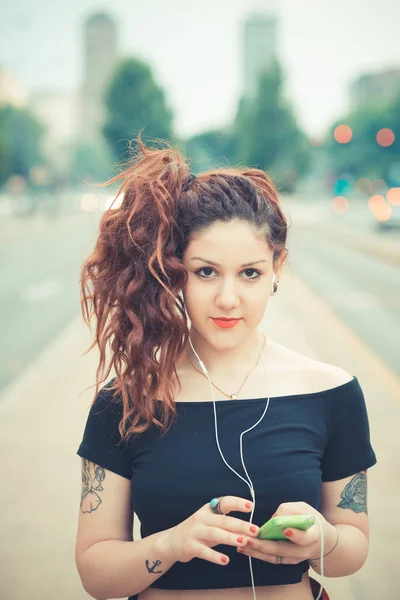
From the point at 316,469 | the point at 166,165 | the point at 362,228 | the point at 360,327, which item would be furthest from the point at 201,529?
the point at 362,228

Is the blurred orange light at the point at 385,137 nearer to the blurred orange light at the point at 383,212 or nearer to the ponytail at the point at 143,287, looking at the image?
the blurred orange light at the point at 383,212

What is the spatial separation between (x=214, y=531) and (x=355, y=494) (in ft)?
1.65

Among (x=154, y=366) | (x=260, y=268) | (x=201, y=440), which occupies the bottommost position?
(x=201, y=440)

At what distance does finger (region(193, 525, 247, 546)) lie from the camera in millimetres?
1796

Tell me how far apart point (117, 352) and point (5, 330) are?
1054 centimetres

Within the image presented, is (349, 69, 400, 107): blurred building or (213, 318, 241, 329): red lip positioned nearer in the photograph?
(213, 318, 241, 329): red lip

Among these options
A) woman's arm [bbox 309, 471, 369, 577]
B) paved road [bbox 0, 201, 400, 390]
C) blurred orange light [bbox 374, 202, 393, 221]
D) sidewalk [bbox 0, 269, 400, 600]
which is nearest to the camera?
woman's arm [bbox 309, 471, 369, 577]

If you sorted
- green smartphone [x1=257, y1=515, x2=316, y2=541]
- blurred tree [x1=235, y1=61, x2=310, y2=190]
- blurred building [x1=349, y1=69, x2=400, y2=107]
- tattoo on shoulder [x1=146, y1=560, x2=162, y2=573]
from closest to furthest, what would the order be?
green smartphone [x1=257, y1=515, x2=316, y2=541], tattoo on shoulder [x1=146, y1=560, x2=162, y2=573], blurred tree [x1=235, y1=61, x2=310, y2=190], blurred building [x1=349, y1=69, x2=400, y2=107]

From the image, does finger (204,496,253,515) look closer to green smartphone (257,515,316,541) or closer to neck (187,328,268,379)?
green smartphone (257,515,316,541)

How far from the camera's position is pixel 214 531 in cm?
180

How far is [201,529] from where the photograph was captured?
1.82m

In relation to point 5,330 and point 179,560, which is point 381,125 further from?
point 179,560

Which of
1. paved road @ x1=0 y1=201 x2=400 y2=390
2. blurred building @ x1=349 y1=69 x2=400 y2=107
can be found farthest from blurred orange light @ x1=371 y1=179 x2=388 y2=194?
blurred building @ x1=349 y1=69 x2=400 y2=107

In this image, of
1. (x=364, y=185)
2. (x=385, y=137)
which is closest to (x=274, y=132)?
(x=385, y=137)
